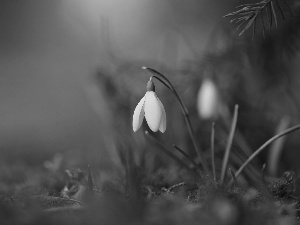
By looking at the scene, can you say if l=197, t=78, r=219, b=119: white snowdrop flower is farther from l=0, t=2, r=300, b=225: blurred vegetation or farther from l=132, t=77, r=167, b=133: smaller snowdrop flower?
l=132, t=77, r=167, b=133: smaller snowdrop flower

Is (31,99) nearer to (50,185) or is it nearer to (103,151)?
(103,151)

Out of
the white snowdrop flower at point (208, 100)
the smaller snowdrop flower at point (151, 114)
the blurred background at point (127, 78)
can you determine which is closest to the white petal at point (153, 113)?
the smaller snowdrop flower at point (151, 114)

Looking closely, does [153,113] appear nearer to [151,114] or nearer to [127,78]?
[151,114]

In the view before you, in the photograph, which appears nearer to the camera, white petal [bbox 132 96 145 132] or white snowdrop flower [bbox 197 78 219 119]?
white petal [bbox 132 96 145 132]

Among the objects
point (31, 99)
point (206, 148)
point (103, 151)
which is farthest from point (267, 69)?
point (31, 99)

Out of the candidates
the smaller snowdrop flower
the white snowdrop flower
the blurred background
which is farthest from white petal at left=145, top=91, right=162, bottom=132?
the white snowdrop flower

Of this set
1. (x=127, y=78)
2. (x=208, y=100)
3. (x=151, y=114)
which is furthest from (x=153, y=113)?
(x=127, y=78)

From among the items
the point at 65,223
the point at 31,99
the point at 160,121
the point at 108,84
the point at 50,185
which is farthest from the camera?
the point at 31,99
